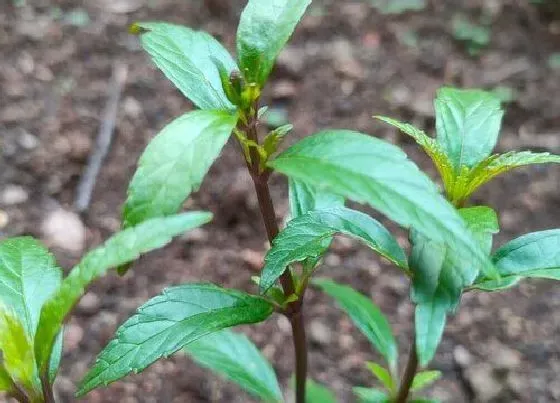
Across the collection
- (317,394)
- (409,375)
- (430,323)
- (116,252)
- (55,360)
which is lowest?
(317,394)

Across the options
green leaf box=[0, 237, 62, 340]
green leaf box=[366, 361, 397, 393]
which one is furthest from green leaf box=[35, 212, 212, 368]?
green leaf box=[366, 361, 397, 393]

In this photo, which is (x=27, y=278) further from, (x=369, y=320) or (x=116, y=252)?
(x=369, y=320)

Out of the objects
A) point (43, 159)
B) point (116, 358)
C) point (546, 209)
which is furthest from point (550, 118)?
point (116, 358)

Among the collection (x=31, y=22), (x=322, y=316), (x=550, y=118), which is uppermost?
(x=31, y=22)

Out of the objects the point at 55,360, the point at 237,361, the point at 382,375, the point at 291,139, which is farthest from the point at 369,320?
the point at 291,139

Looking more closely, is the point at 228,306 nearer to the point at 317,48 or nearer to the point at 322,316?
the point at 322,316

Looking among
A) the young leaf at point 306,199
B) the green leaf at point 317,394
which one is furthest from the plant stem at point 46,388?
the green leaf at point 317,394
